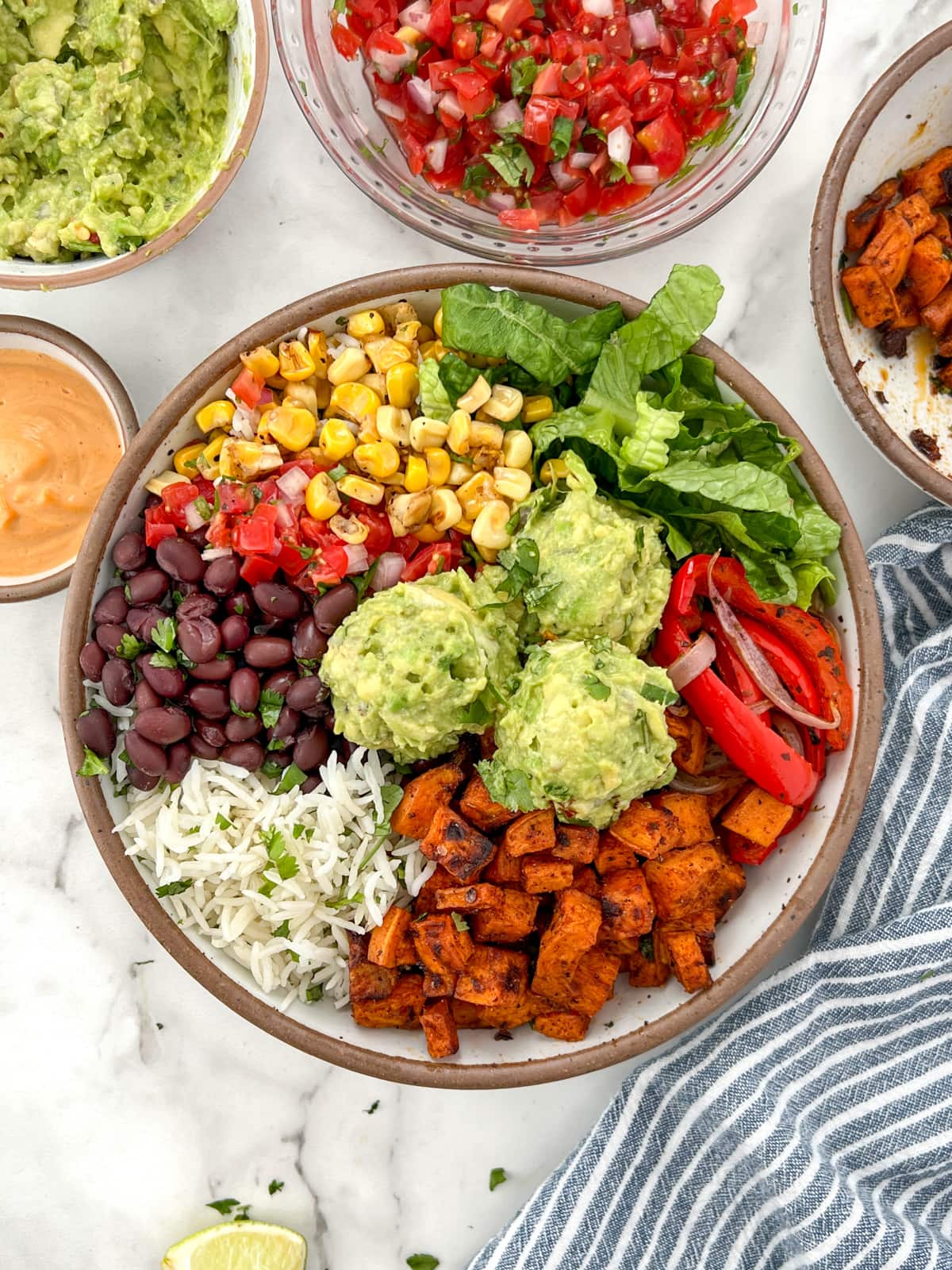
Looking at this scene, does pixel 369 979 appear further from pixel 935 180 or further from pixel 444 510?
pixel 935 180

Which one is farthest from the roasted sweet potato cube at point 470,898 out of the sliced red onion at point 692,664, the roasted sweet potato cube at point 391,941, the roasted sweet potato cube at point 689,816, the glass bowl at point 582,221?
the glass bowl at point 582,221

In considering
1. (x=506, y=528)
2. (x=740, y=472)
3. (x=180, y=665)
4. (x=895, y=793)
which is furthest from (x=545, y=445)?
(x=895, y=793)

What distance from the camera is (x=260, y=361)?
267 cm

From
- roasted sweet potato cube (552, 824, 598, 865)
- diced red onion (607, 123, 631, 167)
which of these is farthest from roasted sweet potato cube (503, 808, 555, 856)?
diced red onion (607, 123, 631, 167)

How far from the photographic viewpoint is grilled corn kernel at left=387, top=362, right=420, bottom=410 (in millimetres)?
2740

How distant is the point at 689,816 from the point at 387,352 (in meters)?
1.43

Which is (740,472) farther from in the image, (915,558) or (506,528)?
(915,558)

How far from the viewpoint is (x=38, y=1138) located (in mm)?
3334

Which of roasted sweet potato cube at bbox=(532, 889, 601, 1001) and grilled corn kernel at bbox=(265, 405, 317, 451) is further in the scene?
grilled corn kernel at bbox=(265, 405, 317, 451)

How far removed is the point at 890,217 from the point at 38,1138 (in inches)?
150

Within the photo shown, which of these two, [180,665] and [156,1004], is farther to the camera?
[156,1004]

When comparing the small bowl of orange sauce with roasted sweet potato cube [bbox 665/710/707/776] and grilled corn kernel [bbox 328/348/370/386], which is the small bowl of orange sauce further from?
roasted sweet potato cube [bbox 665/710/707/776]

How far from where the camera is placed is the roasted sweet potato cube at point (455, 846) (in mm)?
2574

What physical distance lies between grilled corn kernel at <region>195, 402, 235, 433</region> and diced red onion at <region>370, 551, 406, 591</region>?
539mm
